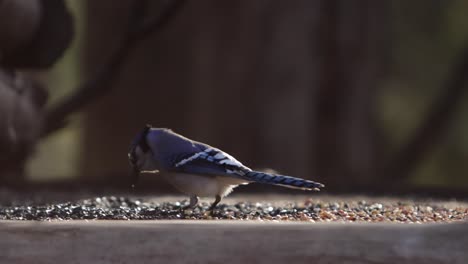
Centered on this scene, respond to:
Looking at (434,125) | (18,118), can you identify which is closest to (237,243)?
(18,118)

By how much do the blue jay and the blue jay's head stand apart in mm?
27

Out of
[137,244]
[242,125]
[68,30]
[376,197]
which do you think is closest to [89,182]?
[68,30]

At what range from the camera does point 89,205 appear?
11.0 feet

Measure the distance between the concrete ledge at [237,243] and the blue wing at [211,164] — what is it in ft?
3.64

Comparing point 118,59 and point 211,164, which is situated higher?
point 118,59

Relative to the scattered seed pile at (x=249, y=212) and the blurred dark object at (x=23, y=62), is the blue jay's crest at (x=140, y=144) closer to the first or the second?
the scattered seed pile at (x=249, y=212)

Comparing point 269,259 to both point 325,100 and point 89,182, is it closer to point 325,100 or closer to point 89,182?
point 89,182

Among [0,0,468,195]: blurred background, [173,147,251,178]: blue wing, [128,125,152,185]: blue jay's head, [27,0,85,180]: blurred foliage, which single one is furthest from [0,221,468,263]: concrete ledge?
[27,0,85,180]: blurred foliage

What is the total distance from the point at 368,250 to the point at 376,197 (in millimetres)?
2025

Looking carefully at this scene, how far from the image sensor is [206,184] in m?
3.42

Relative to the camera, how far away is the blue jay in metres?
3.35

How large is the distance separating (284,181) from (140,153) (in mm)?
774

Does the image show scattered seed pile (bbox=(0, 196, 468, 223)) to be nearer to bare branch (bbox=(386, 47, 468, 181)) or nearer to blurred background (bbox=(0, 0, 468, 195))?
blurred background (bbox=(0, 0, 468, 195))

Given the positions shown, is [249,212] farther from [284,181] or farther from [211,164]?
[211,164]
